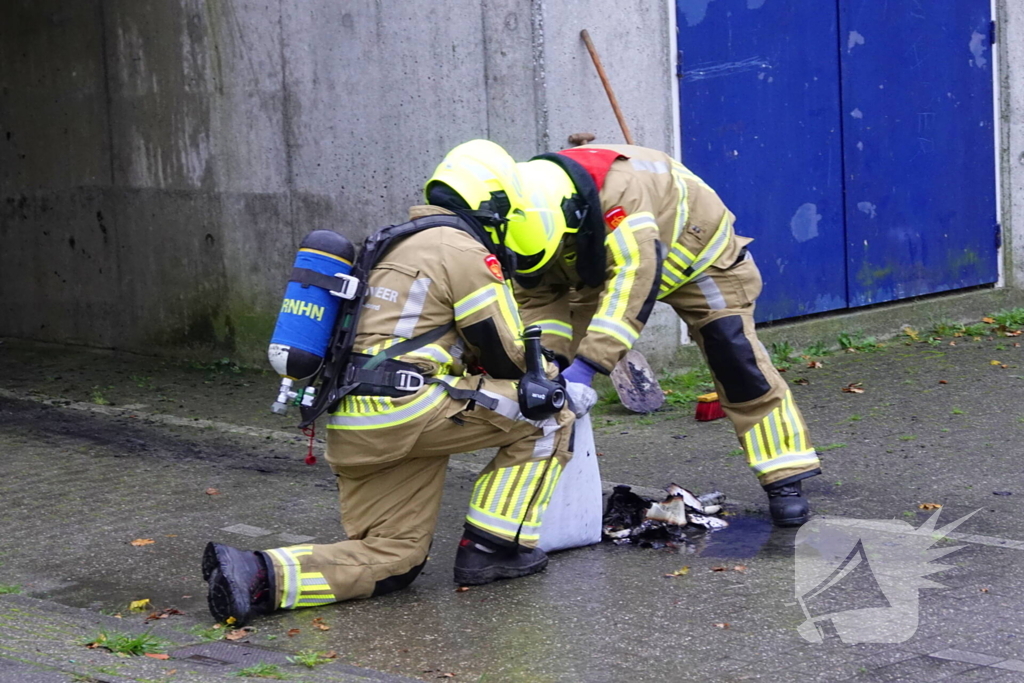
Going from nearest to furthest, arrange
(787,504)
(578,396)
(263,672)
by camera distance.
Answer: (263,672) < (578,396) < (787,504)

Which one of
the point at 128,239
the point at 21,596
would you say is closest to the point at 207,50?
the point at 128,239

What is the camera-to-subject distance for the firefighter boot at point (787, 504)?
16.7 ft

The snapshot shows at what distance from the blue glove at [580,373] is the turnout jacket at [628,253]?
0.03 m

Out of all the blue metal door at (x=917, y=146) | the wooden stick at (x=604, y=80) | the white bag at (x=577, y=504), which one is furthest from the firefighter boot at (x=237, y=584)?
the blue metal door at (x=917, y=146)

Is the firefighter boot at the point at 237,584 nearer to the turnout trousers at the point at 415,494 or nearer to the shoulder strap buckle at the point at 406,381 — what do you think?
the turnout trousers at the point at 415,494

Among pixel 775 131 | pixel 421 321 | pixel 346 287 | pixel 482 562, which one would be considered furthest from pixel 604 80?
pixel 482 562

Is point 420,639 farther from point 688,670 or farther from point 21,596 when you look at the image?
point 21,596

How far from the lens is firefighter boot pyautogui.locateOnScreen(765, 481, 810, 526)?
16.7ft

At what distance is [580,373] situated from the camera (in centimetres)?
479

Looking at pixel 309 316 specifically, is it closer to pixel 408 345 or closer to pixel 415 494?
pixel 408 345

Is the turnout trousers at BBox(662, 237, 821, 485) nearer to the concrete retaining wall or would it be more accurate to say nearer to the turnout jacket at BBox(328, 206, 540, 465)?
the turnout jacket at BBox(328, 206, 540, 465)

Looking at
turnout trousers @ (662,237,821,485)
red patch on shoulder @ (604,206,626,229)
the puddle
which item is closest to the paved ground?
the puddle

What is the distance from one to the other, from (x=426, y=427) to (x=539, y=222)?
35.9 inches

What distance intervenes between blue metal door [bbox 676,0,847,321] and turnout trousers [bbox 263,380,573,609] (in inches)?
150
